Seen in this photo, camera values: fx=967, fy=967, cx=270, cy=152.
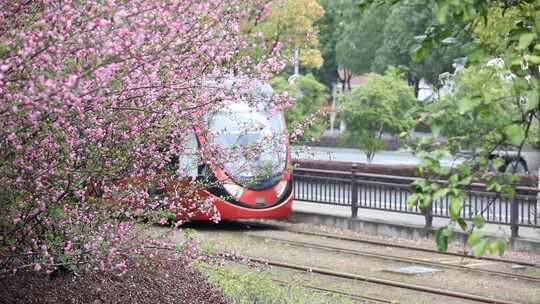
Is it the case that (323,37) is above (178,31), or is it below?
above

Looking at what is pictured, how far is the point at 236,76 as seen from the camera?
26.5 feet

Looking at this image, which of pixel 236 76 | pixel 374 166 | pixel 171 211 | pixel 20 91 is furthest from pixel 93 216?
pixel 374 166

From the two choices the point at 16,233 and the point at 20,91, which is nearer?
the point at 20,91

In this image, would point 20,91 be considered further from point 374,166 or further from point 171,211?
point 374,166

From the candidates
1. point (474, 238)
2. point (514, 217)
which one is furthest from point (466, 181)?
point (514, 217)

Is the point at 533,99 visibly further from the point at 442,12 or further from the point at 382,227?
the point at 382,227

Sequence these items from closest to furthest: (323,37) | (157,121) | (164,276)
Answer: (157,121) → (164,276) → (323,37)

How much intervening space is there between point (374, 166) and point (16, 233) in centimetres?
2277

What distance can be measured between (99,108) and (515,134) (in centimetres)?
320

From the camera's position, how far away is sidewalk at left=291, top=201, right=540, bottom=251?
1729cm

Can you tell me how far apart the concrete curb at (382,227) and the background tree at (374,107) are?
401 inches

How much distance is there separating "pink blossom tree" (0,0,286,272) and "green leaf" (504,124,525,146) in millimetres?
2201

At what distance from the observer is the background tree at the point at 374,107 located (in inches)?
1233

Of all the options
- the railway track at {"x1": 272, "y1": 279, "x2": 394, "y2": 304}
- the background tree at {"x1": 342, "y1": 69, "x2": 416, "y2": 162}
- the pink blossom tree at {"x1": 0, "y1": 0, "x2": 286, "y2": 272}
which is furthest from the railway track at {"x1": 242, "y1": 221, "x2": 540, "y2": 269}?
the background tree at {"x1": 342, "y1": 69, "x2": 416, "y2": 162}
